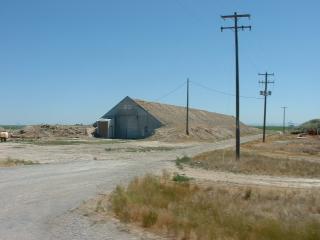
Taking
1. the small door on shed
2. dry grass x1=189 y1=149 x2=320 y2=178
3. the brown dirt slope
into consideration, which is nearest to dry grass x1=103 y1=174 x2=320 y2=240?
dry grass x1=189 y1=149 x2=320 y2=178

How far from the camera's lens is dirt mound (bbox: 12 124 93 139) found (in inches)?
3066

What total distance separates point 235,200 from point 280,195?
273 cm

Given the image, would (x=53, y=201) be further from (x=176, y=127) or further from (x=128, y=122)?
(x=128, y=122)

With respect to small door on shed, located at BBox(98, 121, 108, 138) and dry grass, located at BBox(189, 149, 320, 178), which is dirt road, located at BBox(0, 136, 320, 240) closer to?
dry grass, located at BBox(189, 149, 320, 178)

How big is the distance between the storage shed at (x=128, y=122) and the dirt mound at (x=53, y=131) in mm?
2645

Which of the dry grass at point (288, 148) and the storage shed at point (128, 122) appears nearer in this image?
the dry grass at point (288, 148)

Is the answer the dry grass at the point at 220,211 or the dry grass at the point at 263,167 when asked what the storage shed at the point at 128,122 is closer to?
the dry grass at the point at 263,167

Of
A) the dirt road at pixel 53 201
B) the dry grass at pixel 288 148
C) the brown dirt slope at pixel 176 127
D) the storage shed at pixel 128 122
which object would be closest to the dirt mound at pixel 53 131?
the storage shed at pixel 128 122

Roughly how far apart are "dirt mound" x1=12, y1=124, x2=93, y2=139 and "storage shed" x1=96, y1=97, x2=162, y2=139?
2645 mm

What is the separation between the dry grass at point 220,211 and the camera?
1068 cm

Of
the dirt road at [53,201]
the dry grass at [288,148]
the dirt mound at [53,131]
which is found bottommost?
the dirt road at [53,201]

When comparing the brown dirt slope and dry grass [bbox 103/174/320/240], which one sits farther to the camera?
the brown dirt slope

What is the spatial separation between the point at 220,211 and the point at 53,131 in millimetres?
69753

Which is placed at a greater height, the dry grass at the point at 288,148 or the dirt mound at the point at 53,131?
the dirt mound at the point at 53,131
